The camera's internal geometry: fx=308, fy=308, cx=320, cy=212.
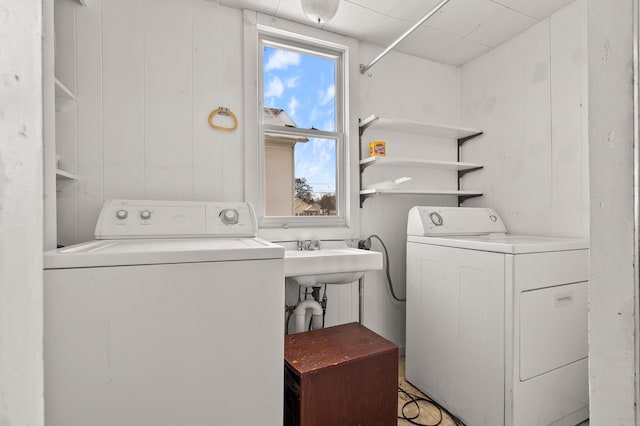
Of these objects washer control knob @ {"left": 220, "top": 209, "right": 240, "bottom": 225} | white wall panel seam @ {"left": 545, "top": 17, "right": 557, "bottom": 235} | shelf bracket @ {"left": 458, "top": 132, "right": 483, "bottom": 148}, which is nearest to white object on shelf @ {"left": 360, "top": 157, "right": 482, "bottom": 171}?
shelf bracket @ {"left": 458, "top": 132, "right": 483, "bottom": 148}

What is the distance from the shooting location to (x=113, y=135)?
1675mm

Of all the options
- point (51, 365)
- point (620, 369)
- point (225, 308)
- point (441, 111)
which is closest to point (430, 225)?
point (441, 111)

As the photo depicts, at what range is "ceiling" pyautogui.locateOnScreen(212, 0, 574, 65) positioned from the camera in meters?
1.90

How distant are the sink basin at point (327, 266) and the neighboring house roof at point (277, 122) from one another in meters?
0.88

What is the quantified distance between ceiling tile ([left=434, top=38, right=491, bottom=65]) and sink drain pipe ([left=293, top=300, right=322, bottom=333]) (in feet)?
7.10

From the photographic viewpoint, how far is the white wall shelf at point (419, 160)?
2.15m

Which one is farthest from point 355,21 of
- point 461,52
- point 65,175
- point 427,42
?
point 65,175

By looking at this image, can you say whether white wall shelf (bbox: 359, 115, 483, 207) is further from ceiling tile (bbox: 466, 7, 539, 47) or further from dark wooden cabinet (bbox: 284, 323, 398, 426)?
dark wooden cabinet (bbox: 284, 323, 398, 426)

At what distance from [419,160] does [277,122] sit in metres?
1.05

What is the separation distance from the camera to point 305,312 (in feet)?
6.33

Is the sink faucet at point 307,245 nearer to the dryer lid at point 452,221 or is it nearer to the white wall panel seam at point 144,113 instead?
the dryer lid at point 452,221

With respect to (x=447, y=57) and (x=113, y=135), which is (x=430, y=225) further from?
(x=113, y=135)

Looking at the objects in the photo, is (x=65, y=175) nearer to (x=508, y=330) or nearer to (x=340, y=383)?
(x=340, y=383)

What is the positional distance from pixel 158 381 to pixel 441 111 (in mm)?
2609
